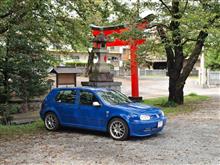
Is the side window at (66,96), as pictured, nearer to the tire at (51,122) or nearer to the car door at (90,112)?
the car door at (90,112)

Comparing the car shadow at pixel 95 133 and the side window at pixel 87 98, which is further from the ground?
the side window at pixel 87 98

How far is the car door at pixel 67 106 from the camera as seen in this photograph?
10.8m

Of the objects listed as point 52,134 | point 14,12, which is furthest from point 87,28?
point 52,134

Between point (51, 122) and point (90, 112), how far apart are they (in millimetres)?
1735

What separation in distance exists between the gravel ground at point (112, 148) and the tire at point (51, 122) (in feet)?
1.03

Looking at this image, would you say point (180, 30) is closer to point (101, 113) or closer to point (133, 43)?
point (133, 43)

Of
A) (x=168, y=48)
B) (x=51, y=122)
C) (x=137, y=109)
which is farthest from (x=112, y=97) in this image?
(x=168, y=48)

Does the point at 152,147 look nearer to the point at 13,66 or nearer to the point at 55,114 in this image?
the point at 55,114

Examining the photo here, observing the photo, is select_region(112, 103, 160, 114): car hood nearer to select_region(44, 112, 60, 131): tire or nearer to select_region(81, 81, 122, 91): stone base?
select_region(44, 112, 60, 131): tire

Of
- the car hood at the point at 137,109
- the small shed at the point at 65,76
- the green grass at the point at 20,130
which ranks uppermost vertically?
the small shed at the point at 65,76

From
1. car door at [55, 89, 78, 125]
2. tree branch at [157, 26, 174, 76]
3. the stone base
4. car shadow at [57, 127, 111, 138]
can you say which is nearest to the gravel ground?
car shadow at [57, 127, 111, 138]

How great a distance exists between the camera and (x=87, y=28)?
12445 millimetres

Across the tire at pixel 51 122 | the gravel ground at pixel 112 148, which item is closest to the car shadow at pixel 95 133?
the gravel ground at pixel 112 148

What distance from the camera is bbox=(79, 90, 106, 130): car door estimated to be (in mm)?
10227
